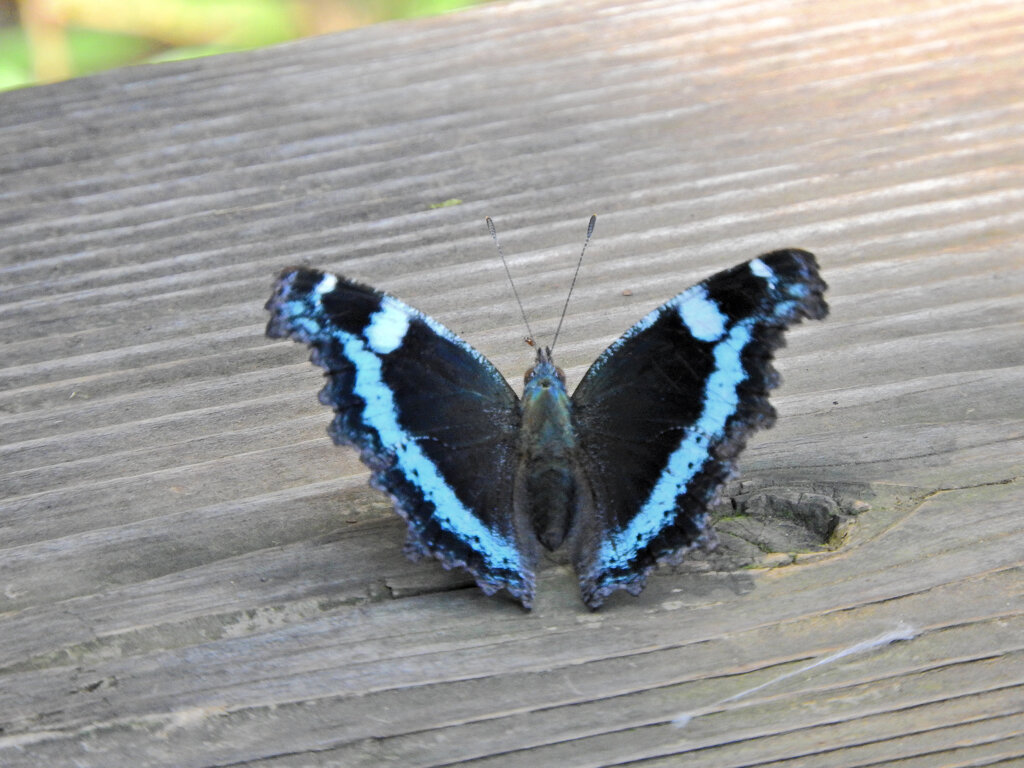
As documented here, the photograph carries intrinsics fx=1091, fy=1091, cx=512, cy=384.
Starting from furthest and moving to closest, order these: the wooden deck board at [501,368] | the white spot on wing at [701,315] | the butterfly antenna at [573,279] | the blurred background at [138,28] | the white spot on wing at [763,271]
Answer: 1. the blurred background at [138,28]
2. the butterfly antenna at [573,279]
3. the white spot on wing at [701,315]
4. the white spot on wing at [763,271]
5. the wooden deck board at [501,368]

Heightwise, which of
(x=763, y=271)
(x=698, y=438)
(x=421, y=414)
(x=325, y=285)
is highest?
(x=325, y=285)

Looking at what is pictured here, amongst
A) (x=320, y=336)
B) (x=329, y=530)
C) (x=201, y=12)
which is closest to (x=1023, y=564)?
(x=329, y=530)

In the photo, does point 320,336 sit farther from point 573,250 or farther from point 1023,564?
point 1023,564

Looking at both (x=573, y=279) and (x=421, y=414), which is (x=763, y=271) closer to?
(x=573, y=279)

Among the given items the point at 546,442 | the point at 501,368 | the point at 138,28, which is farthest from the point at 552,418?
the point at 138,28

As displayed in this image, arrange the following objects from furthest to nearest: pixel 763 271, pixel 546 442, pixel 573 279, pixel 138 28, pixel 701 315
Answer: pixel 138 28, pixel 573 279, pixel 546 442, pixel 701 315, pixel 763 271

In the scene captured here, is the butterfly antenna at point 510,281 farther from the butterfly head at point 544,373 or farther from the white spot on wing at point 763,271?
the white spot on wing at point 763,271

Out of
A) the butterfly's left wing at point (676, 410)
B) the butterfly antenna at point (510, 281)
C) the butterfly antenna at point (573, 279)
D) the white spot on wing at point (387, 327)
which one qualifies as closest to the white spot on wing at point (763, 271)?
the butterfly's left wing at point (676, 410)
